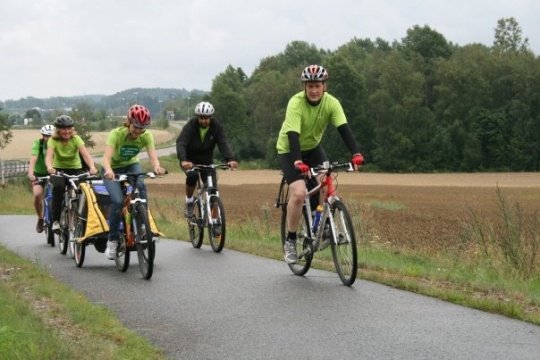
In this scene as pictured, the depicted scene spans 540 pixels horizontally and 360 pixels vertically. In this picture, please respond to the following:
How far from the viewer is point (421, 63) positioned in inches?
4018

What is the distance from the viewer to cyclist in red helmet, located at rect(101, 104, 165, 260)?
10.4 metres

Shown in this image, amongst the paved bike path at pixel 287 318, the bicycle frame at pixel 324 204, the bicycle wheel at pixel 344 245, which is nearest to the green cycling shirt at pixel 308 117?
the bicycle frame at pixel 324 204

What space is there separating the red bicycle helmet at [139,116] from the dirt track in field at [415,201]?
4931 millimetres

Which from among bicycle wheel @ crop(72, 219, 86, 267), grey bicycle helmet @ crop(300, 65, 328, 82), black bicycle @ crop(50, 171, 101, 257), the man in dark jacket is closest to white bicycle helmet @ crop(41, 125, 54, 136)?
black bicycle @ crop(50, 171, 101, 257)

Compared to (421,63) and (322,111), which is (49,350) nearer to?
(322,111)

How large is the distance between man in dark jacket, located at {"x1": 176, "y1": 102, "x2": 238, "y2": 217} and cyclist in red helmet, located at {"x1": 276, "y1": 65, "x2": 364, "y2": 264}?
3124 millimetres

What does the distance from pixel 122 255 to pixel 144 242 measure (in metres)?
0.96

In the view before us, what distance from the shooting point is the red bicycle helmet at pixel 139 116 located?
33.8ft

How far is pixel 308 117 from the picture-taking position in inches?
365

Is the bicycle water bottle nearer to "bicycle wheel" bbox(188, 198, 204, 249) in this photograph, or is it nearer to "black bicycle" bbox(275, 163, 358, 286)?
"black bicycle" bbox(275, 163, 358, 286)

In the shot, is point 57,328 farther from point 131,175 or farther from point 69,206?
point 69,206

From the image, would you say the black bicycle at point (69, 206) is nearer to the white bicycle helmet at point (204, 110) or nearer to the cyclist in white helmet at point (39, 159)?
the cyclist in white helmet at point (39, 159)

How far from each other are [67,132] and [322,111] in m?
5.32

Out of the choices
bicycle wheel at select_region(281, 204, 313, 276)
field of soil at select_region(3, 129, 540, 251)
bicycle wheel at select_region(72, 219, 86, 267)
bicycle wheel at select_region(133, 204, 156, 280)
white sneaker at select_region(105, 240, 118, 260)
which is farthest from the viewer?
field of soil at select_region(3, 129, 540, 251)
